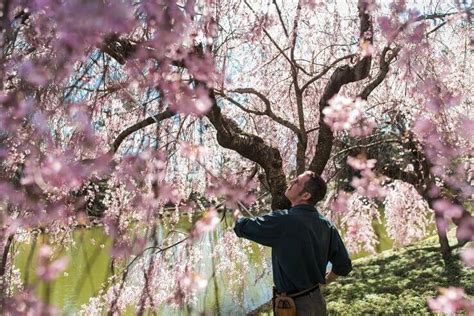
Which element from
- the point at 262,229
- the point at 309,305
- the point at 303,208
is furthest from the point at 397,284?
the point at 262,229

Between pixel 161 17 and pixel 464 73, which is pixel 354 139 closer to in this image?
pixel 464 73

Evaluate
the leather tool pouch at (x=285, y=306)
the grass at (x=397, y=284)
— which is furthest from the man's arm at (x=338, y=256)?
the grass at (x=397, y=284)

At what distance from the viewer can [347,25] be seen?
16.8 ft

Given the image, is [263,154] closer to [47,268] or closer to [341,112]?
[341,112]

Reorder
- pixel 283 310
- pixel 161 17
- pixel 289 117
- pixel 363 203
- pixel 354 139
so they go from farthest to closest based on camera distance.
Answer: pixel 363 203
pixel 354 139
pixel 289 117
pixel 283 310
pixel 161 17

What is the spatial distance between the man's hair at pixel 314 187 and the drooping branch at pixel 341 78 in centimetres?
177

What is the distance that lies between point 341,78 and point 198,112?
4.88 ft

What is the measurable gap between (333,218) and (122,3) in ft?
17.8

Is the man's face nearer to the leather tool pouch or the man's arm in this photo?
the man's arm

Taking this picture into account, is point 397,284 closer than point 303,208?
No

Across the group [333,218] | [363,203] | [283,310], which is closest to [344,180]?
[333,218]

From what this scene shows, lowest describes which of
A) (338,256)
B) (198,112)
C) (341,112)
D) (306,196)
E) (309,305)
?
(309,305)

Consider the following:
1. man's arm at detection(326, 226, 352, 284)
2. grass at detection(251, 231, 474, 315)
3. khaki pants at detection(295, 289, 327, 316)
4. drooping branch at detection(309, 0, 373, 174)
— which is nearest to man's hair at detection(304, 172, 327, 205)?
man's arm at detection(326, 226, 352, 284)

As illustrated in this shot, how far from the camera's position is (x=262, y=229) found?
210 centimetres
